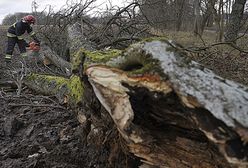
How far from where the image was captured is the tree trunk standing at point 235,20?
406 inches

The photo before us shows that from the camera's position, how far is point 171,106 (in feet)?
6.35

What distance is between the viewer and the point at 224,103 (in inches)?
67.4

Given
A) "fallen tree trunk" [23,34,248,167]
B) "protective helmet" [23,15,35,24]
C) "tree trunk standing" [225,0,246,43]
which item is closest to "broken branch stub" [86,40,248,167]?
"fallen tree trunk" [23,34,248,167]

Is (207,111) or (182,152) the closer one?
(207,111)

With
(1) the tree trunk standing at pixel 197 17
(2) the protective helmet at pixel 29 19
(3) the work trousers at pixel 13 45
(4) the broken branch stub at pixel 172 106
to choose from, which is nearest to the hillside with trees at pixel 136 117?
(4) the broken branch stub at pixel 172 106

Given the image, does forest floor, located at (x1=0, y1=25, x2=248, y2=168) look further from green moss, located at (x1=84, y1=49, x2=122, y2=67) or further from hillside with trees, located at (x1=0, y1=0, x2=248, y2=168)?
green moss, located at (x1=84, y1=49, x2=122, y2=67)

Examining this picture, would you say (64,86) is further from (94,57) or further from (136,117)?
(136,117)

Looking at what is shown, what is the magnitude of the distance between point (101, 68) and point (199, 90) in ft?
2.26

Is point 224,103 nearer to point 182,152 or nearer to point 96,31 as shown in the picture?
point 182,152

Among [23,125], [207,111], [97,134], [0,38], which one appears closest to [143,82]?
[207,111]

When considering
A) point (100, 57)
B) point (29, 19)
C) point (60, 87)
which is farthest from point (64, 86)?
point (29, 19)

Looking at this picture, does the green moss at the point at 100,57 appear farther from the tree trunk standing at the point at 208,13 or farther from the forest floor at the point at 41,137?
the tree trunk standing at the point at 208,13

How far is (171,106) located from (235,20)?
9.35 meters

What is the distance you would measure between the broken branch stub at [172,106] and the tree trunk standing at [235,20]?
8.63 m
